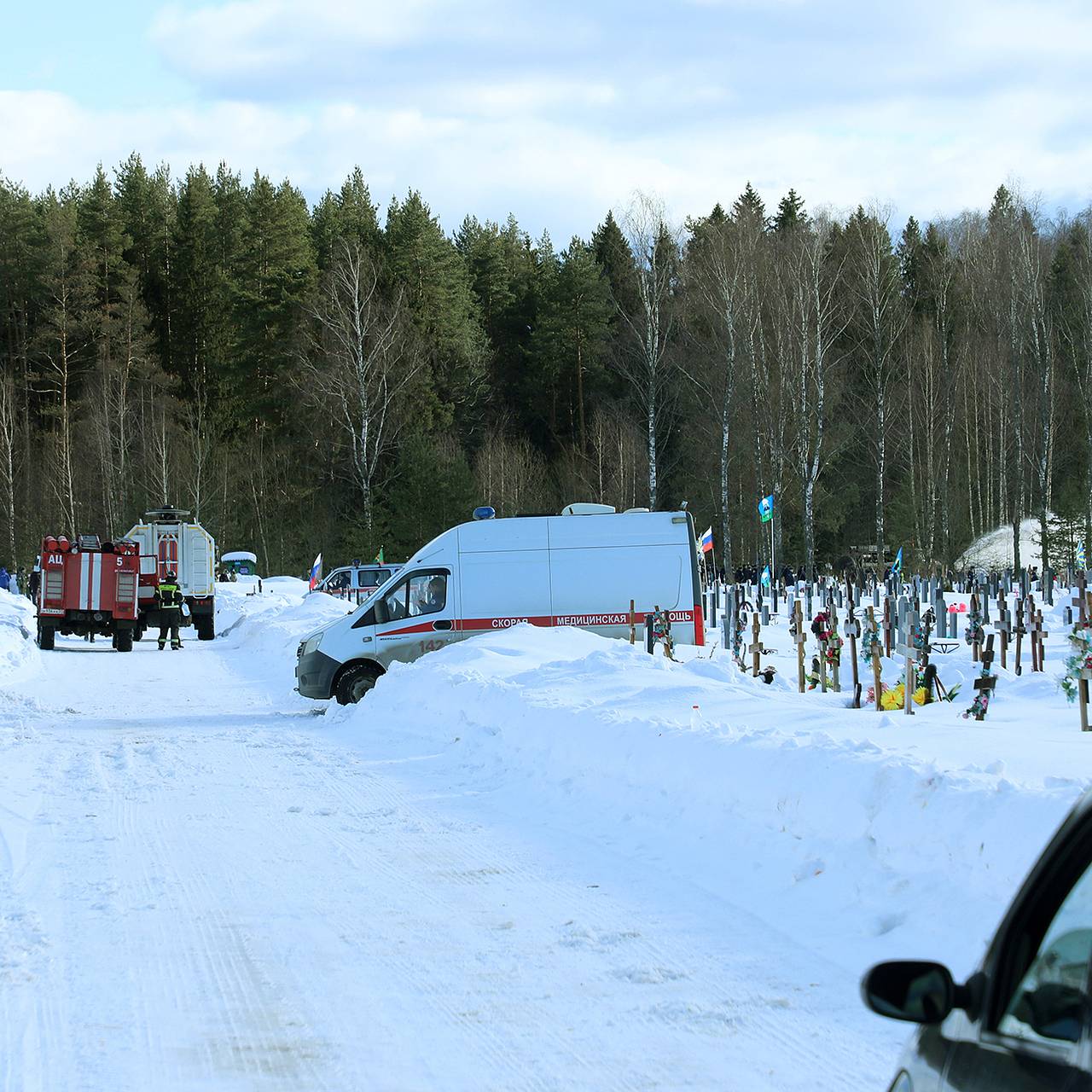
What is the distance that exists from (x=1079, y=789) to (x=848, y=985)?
173cm

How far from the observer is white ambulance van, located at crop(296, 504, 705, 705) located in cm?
1730

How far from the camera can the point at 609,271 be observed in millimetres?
76062

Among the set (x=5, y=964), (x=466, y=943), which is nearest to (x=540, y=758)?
(x=466, y=943)

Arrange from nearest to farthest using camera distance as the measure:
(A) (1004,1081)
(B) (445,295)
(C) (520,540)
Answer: (A) (1004,1081), (C) (520,540), (B) (445,295)

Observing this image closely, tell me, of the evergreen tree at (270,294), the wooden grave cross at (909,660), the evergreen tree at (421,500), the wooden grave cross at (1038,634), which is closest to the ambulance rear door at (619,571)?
the wooden grave cross at (909,660)

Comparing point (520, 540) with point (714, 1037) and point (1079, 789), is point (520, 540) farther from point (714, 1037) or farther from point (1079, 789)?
point (714, 1037)

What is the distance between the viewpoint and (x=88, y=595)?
3066 cm

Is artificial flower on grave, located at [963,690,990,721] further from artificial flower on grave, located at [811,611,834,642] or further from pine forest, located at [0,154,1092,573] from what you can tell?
pine forest, located at [0,154,1092,573]

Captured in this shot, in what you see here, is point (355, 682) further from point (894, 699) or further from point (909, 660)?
point (909, 660)

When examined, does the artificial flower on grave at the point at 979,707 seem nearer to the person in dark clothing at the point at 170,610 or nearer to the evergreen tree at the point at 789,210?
the person in dark clothing at the point at 170,610

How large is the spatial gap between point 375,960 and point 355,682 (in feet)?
37.6

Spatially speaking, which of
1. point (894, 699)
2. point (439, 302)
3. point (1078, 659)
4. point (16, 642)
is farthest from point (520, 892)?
point (439, 302)

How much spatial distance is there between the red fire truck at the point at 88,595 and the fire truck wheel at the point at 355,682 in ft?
48.9

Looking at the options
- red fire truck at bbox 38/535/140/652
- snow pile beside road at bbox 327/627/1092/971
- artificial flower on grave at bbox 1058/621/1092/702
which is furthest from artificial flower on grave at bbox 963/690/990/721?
red fire truck at bbox 38/535/140/652
